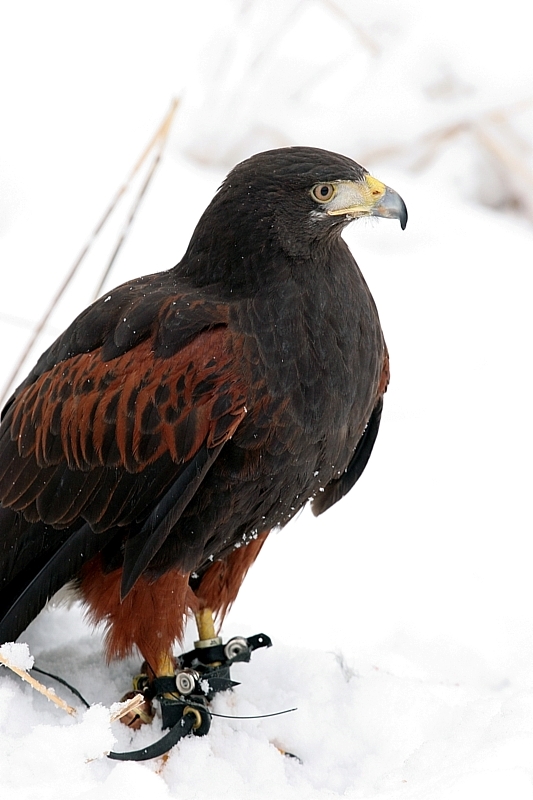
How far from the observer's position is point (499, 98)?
→ 683 cm

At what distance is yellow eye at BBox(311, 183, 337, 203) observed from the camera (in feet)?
11.5

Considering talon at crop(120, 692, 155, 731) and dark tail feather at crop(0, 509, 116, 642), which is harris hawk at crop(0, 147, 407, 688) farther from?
talon at crop(120, 692, 155, 731)

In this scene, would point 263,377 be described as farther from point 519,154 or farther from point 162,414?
point 519,154

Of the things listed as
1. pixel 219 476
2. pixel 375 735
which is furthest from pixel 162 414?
pixel 375 735

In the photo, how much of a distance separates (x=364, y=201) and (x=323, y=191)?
131 mm

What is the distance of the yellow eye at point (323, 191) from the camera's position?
3.49 meters

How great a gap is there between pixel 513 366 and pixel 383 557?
5.69 feet

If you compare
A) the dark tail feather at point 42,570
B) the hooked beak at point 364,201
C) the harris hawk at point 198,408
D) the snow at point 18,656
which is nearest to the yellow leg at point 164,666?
the harris hawk at point 198,408

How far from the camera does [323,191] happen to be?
3.50 m

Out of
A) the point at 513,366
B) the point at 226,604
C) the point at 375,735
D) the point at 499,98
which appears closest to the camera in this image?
the point at 375,735

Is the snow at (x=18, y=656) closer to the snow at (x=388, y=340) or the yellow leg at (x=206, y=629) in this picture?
the snow at (x=388, y=340)

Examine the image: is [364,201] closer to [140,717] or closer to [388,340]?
[140,717]

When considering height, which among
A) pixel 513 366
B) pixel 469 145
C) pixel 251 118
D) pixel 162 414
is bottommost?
pixel 162 414

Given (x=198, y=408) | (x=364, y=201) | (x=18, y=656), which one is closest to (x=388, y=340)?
(x=364, y=201)
